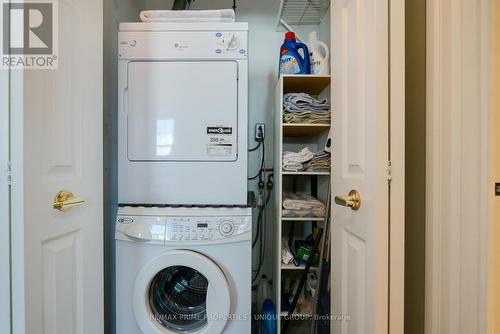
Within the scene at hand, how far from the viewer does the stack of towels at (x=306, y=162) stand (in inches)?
56.9

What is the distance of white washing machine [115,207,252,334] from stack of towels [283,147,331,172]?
0.39m

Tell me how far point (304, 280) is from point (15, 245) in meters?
1.26

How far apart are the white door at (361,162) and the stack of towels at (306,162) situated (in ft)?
1.20

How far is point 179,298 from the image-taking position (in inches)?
53.6

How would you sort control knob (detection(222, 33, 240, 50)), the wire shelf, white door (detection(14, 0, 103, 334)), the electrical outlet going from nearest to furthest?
white door (detection(14, 0, 103, 334)) → control knob (detection(222, 33, 240, 50)) → the wire shelf → the electrical outlet

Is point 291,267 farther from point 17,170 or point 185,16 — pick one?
point 185,16

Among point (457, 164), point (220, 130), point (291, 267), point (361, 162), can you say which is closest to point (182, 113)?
point (220, 130)

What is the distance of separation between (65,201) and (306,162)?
113 cm

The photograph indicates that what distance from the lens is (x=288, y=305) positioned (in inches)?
59.0

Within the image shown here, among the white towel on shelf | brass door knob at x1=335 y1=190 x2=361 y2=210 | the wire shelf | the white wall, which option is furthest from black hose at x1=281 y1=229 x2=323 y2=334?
the wire shelf

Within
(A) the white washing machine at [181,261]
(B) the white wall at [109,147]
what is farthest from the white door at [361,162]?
(B) the white wall at [109,147]

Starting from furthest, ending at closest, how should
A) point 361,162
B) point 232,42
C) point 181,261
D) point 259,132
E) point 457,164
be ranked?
point 259,132
point 232,42
point 181,261
point 361,162
point 457,164

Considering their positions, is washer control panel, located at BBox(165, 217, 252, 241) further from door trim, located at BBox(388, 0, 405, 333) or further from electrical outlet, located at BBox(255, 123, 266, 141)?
electrical outlet, located at BBox(255, 123, 266, 141)

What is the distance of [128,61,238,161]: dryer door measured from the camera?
1.34 meters
